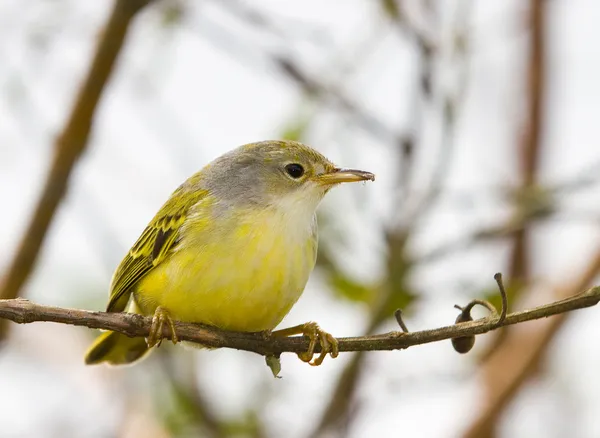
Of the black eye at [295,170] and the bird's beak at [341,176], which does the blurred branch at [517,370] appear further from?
the black eye at [295,170]

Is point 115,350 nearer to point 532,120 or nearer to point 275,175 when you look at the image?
point 275,175

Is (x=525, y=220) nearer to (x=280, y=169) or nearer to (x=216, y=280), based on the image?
(x=280, y=169)

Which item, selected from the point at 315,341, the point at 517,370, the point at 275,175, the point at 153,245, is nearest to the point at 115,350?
the point at 153,245

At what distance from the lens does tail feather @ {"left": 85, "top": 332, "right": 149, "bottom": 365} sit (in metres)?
4.41

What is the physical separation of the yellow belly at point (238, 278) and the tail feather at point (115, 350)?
21.2 inches

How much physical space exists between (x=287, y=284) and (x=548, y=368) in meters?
3.10

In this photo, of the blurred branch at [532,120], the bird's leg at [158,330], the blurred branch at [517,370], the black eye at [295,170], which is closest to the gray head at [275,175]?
the black eye at [295,170]

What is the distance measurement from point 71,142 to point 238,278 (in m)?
0.98

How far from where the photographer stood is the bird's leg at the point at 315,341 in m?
3.58

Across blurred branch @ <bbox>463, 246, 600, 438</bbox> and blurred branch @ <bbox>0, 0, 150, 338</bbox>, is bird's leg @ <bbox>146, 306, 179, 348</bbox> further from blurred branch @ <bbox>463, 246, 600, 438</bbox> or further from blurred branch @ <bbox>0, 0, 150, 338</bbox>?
blurred branch @ <bbox>463, 246, 600, 438</bbox>

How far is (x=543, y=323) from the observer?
5738 millimetres

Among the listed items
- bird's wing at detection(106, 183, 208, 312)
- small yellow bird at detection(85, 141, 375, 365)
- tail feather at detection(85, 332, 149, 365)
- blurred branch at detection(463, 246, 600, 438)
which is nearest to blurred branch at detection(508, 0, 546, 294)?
blurred branch at detection(463, 246, 600, 438)

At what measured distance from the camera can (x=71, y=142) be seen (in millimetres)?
3951

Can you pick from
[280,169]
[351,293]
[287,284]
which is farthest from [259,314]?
[351,293]
